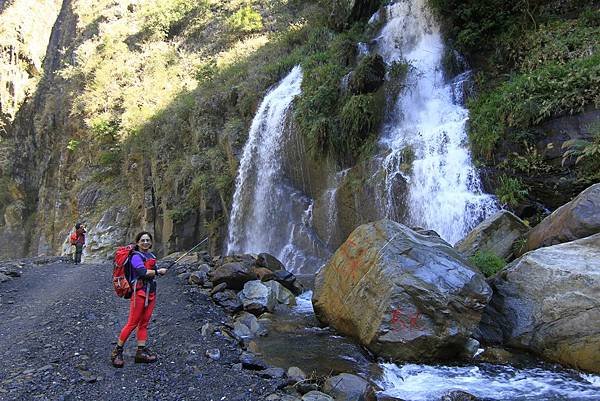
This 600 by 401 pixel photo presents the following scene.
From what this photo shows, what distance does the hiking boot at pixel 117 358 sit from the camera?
5250mm

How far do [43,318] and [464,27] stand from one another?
13844 millimetres

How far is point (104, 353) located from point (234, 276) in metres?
4.14

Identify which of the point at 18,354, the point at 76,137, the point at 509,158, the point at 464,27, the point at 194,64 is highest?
the point at 194,64

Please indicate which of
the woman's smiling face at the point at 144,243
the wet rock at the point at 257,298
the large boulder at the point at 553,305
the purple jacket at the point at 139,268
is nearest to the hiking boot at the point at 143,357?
the purple jacket at the point at 139,268

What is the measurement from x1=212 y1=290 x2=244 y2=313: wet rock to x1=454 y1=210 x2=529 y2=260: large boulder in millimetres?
4349

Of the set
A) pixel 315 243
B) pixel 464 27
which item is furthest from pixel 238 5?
pixel 315 243

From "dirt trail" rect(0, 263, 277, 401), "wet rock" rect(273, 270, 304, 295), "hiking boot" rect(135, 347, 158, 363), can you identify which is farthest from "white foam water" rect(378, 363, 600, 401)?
"wet rock" rect(273, 270, 304, 295)

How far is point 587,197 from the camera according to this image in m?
7.01

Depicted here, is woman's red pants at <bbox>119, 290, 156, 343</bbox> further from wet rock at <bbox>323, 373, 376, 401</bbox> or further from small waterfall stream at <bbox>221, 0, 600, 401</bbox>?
wet rock at <bbox>323, 373, 376, 401</bbox>

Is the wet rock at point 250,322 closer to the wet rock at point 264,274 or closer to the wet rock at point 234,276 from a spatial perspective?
the wet rock at point 234,276

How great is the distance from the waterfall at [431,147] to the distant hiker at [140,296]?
7133 millimetres

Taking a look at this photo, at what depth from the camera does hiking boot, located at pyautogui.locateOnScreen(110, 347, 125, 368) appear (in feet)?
17.2

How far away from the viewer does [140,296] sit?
5.38 meters

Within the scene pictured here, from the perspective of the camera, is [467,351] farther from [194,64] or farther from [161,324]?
[194,64]
